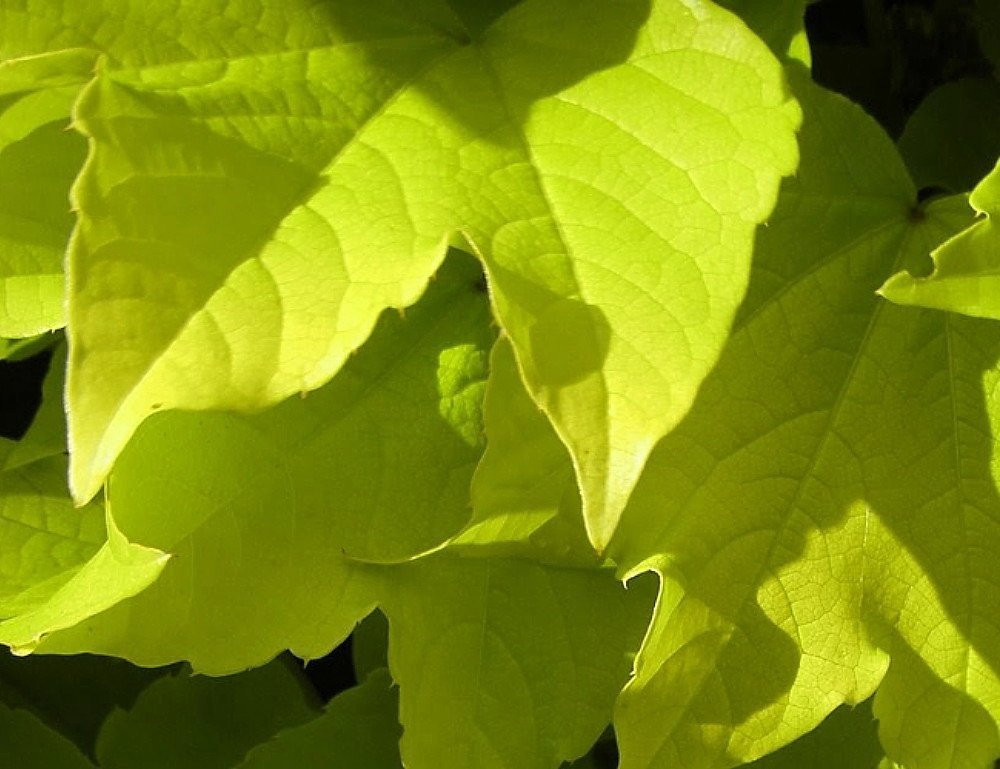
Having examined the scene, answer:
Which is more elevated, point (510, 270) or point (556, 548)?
point (510, 270)

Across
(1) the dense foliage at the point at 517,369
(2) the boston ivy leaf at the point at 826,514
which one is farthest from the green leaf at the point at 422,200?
(2) the boston ivy leaf at the point at 826,514

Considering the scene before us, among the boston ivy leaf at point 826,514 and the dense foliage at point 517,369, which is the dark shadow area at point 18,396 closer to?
the dense foliage at point 517,369

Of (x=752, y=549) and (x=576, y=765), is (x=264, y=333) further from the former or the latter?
(x=576, y=765)

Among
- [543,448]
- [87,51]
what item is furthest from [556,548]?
[87,51]

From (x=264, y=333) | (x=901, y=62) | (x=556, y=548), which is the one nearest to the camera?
(x=264, y=333)

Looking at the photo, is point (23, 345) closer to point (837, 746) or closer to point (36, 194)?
point (36, 194)

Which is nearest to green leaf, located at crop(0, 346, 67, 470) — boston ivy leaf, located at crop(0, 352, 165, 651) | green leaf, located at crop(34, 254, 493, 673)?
boston ivy leaf, located at crop(0, 352, 165, 651)
